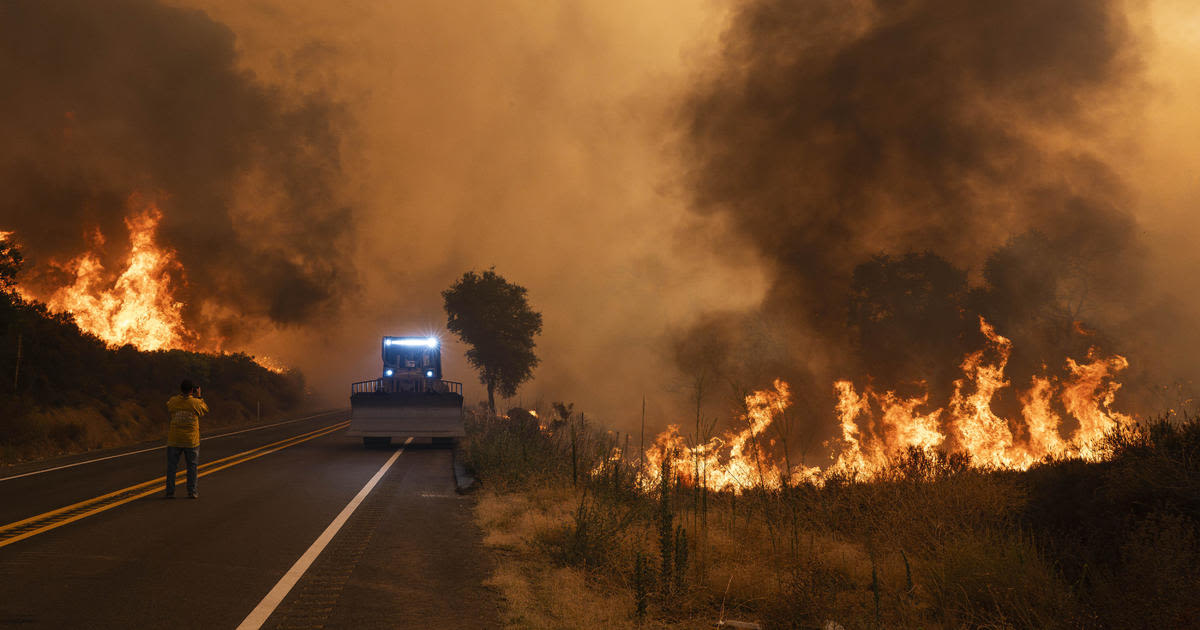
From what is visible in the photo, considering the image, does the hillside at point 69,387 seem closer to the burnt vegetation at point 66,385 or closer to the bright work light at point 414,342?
the burnt vegetation at point 66,385

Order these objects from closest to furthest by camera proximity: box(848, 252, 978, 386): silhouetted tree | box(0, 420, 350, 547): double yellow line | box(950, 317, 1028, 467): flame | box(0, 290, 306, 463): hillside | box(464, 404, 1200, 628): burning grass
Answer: box(464, 404, 1200, 628): burning grass, box(0, 420, 350, 547): double yellow line, box(0, 290, 306, 463): hillside, box(950, 317, 1028, 467): flame, box(848, 252, 978, 386): silhouetted tree

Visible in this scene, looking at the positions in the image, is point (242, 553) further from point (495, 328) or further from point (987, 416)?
point (495, 328)

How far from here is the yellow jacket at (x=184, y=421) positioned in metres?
11.2

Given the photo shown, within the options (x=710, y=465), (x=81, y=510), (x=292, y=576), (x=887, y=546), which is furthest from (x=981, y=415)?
(x=81, y=510)

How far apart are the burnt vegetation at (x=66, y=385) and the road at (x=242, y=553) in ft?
22.8

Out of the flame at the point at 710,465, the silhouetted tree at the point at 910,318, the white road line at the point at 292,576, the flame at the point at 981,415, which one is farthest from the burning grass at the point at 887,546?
the silhouetted tree at the point at 910,318

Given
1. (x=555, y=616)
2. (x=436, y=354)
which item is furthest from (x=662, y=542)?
(x=436, y=354)

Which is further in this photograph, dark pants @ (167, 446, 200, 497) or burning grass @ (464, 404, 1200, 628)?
dark pants @ (167, 446, 200, 497)

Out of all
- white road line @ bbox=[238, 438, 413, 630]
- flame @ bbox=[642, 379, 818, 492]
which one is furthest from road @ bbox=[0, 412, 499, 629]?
flame @ bbox=[642, 379, 818, 492]

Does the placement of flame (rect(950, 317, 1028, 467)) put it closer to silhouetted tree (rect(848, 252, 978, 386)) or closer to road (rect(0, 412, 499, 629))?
silhouetted tree (rect(848, 252, 978, 386))

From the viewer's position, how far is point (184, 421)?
11258mm

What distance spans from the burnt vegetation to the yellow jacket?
9.74m

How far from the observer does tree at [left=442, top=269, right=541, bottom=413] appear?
54656mm

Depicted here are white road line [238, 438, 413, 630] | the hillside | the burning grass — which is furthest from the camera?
the hillside
